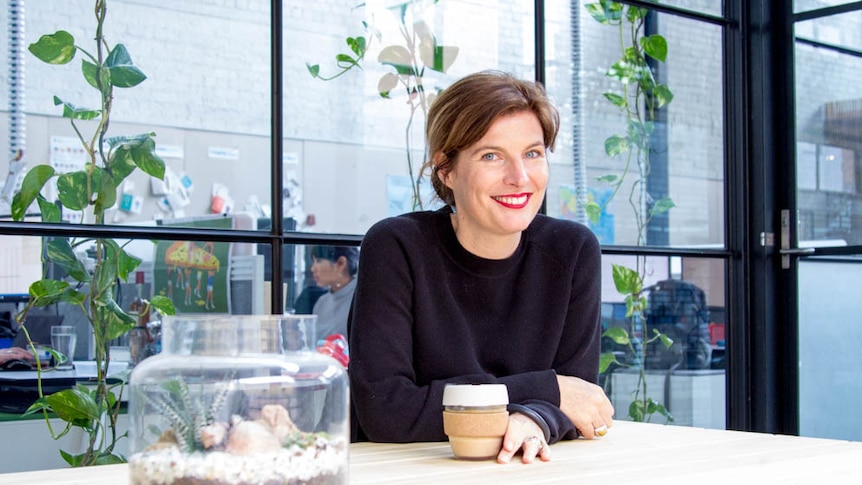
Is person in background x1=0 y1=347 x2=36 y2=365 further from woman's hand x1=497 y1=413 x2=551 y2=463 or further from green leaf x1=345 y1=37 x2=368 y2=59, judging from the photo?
woman's hand x1=497 y1=413 x2=551 y2=463

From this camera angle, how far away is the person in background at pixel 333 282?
3.01m

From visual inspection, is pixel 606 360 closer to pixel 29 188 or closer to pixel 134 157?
pixel 134 157

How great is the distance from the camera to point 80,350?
8.48ft

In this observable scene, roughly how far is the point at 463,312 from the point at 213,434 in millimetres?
1085

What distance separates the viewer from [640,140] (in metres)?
3.93

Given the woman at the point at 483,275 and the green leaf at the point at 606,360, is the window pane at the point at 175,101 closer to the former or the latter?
the woman at the point at 483,275

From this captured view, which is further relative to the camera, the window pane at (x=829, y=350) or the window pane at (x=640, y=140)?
the window pane at (x=829, y=350)

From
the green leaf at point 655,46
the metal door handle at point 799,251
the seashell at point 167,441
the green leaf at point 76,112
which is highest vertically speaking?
the green leaf at point 655,46

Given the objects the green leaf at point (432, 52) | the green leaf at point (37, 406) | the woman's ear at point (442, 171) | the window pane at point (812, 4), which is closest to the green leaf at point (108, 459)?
the green leaf at point (37, 406)

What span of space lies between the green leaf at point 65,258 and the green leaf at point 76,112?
0.30 meters

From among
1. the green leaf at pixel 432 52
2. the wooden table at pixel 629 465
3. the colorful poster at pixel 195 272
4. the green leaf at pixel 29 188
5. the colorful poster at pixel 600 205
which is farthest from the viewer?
the colorful poster at pixel 600 205

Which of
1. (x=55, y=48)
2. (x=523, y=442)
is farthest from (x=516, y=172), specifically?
(x=55, y=48)

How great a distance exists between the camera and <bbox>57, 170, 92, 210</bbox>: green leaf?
2.56m

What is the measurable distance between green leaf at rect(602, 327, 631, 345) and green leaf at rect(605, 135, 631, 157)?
635mm
